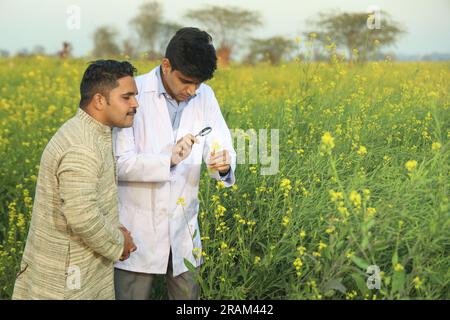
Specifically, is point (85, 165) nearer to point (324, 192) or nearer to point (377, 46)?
point (324, 192)

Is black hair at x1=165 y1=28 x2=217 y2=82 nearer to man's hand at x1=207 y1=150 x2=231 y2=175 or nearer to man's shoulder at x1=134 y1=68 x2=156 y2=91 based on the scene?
man's shoulder at x1=134 y1=68 x2=156 y2=91

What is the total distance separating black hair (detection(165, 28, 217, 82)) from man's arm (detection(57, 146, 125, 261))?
0.46m

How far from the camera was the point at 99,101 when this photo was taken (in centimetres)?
195

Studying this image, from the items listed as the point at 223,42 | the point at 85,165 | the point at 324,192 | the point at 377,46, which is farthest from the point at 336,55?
the point at 223,42

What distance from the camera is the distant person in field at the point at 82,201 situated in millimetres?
1812

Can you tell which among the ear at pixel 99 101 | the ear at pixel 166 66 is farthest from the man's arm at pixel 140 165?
the ear at pixel 166 66

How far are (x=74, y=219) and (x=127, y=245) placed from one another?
0.88 ft

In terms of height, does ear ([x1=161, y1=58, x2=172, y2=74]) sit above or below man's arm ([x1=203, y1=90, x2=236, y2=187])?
above

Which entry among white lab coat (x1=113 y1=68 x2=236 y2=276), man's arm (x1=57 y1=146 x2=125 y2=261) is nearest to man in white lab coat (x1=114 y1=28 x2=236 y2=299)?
white lab coat (x1=113 y1=68 x2=236 y2=276)

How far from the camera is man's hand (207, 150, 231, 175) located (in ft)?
7.11

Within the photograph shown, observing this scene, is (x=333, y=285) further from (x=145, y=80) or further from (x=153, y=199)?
(x=145, y=80)

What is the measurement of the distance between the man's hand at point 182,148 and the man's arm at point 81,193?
0.30 metres

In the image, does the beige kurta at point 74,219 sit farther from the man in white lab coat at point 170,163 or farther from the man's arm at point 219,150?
the man's arm at point 219,150

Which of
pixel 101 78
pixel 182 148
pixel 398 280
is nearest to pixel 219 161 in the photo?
pixel 182 148
